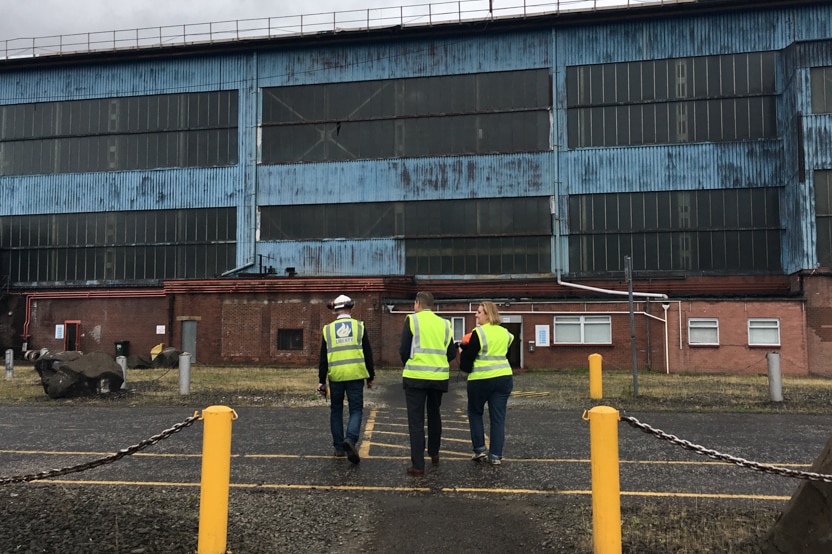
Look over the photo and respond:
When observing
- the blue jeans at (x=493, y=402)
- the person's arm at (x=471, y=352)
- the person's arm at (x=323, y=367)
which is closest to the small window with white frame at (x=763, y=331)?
the blue jeans at (x=493, y=402)

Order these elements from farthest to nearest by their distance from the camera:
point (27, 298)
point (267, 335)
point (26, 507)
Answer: point (27, 298), point (267, 335), point (26, 507)

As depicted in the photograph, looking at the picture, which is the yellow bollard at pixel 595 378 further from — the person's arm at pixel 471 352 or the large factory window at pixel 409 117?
the large factory window at pixel 409 117

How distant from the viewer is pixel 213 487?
4246 millimetres

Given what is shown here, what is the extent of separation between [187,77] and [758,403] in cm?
3007

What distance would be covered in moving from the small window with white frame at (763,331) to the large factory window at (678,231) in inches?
166

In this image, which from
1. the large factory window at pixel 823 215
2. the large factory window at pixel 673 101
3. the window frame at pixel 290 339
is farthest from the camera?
the large factory window at pixel 673 101

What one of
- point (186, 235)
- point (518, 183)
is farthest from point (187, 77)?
point (518, 183)

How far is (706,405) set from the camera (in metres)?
12.7

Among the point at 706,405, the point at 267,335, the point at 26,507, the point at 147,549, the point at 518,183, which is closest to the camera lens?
the point at 147,549

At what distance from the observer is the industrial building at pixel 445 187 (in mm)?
24781

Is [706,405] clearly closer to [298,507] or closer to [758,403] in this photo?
[758,403]

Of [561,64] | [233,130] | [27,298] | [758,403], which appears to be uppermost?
[561,64]

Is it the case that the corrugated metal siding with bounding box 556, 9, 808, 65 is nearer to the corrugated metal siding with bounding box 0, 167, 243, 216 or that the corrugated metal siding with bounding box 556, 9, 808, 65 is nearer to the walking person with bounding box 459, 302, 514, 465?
the corrugated metal siding with bounding box 0, 167, 243, 216

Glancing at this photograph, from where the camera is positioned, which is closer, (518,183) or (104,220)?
(518,183)
